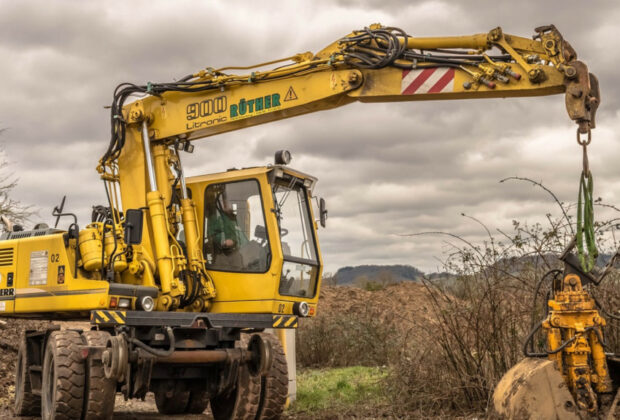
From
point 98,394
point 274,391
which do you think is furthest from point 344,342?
point 98,394

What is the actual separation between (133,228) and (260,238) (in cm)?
147

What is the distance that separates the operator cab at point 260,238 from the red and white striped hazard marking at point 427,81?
1.87m

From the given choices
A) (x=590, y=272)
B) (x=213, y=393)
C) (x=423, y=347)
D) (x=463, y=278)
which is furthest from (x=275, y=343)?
→ (x=590, y=272)

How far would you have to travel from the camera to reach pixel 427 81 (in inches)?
320

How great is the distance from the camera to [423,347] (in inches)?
374

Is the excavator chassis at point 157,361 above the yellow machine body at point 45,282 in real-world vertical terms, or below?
below

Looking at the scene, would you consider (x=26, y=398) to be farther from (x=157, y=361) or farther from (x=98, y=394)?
(x=157, y=361)

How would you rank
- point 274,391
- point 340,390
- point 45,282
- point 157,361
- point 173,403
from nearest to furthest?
1. point 157,361
2. point 274,391
3. point 45,282
4. point 173,403
5. point 340,390

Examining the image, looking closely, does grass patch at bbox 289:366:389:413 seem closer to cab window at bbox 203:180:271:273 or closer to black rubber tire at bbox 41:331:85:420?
cab window at bbox 203:180:271:273

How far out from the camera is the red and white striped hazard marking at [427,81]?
8.00m

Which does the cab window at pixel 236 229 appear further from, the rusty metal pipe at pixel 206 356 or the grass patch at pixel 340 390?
the grass patch at pixel 340 390

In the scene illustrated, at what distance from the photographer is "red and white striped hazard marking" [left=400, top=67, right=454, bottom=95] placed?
26.2 ft

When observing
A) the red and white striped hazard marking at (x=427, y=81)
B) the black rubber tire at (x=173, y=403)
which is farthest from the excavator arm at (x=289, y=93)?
the black rubber tire at (x=173, y=403)

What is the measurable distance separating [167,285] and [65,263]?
1.28 meters
